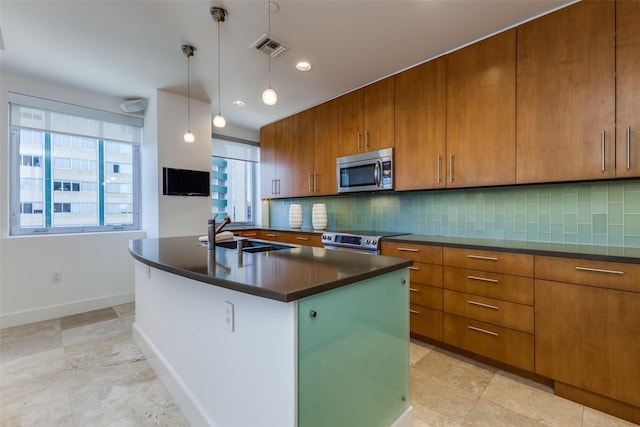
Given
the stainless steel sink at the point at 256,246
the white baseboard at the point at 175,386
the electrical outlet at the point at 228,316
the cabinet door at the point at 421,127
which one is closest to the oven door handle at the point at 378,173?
the cabinet door at the point at 421,127

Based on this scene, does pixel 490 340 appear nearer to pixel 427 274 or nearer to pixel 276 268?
pixel 427 274

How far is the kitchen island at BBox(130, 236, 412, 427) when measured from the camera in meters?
1.04

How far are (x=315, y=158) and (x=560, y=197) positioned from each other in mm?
2588

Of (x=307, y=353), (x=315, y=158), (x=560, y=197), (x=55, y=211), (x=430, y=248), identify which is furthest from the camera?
(x=315, y=158)

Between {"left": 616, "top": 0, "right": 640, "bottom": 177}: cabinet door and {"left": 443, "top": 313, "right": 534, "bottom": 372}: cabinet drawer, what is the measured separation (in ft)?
4.13

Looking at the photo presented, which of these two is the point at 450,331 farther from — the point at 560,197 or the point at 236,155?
the point at 236,155

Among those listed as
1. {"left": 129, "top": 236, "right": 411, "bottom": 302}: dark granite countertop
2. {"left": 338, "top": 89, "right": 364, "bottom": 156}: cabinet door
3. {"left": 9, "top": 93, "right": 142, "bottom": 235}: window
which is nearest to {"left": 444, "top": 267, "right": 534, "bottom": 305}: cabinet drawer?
{"left": 129, "top": 236, "right": 411, "bottom": 302}: dark granite countertop

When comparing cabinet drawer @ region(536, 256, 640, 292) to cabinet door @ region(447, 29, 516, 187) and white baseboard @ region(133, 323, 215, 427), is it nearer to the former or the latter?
cabinet door @ region(447, 29, 516, 187)

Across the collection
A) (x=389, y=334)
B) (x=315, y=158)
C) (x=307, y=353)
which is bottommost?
(x=389, y=334)

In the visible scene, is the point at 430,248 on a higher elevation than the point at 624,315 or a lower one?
higher

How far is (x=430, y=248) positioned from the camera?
2.39m

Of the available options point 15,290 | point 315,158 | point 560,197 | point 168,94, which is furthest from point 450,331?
point 15,290

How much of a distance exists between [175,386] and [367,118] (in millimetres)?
2927

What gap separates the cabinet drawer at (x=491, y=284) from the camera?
193cm
